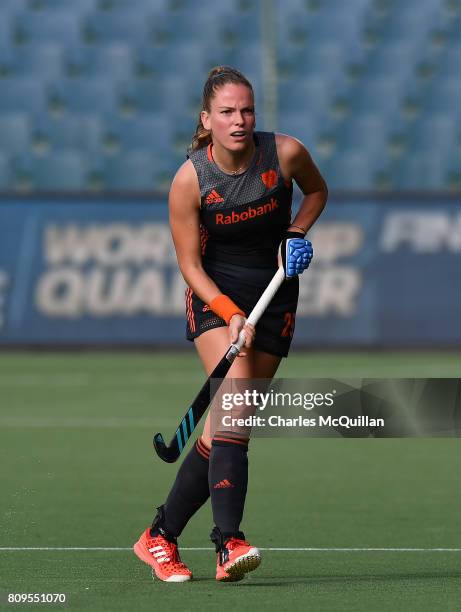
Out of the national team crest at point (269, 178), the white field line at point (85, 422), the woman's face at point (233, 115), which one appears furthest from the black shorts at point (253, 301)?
the white field line at point (85, 422)

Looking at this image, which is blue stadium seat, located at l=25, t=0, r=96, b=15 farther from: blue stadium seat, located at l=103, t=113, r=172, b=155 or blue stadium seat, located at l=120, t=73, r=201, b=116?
blue stadium seat, located at l=103, t=113, r=172, b=155

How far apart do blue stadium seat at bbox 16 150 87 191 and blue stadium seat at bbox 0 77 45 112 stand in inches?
48.7

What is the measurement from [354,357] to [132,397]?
4363 millimetres

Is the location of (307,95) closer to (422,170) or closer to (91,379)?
(422,170)

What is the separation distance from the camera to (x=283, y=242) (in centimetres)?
553

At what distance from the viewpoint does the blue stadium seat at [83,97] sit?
2223cm

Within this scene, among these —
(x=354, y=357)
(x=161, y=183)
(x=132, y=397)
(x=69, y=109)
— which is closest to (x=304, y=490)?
(x=132, y=397)

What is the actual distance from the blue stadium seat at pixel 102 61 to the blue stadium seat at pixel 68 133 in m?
0.97

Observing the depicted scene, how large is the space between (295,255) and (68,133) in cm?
1677

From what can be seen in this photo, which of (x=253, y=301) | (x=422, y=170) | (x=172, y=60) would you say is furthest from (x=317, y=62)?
(x=253, y=301)

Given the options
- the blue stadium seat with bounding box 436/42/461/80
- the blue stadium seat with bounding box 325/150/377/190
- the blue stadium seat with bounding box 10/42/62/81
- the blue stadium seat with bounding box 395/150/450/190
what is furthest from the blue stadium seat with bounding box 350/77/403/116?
the blue stadium seat with bounding box 10/42/62/81

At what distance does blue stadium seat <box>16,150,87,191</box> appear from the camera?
21.2m

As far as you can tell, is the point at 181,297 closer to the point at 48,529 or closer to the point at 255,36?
the point at 255,36

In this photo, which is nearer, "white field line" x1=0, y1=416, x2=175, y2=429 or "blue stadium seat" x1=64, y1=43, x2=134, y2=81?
"white field line" x1=0, y1=416, x2=175, y2=429
